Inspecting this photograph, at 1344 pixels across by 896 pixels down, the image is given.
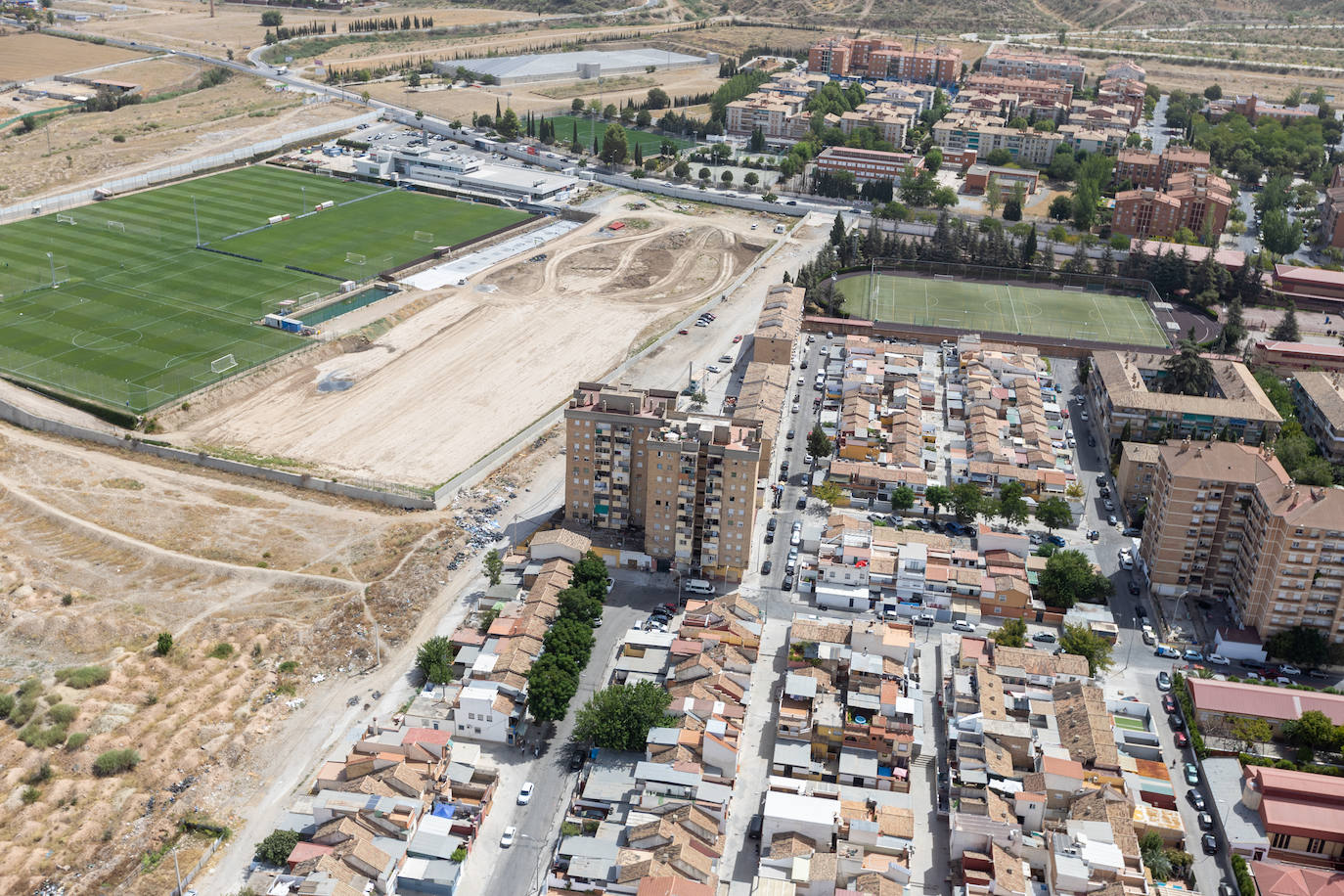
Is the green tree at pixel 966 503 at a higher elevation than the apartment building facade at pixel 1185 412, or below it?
below

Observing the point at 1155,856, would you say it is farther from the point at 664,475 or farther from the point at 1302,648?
the point at 664,475

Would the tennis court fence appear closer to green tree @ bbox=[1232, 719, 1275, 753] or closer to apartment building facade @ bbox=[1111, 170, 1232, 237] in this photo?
A: apartment building facade @ bbox=[1111, 170, 1232, 237]

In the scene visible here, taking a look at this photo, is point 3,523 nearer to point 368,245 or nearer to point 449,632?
point 449,632

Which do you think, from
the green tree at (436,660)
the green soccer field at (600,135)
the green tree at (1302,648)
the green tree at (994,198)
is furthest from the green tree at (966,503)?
the green soccer field at (600,135)

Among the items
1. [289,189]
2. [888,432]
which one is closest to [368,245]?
[289,189]

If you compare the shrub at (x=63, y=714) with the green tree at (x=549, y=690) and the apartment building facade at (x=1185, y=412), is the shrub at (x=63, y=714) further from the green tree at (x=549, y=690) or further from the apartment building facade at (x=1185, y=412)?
the apartment building facade at (x=1185, y=412)
